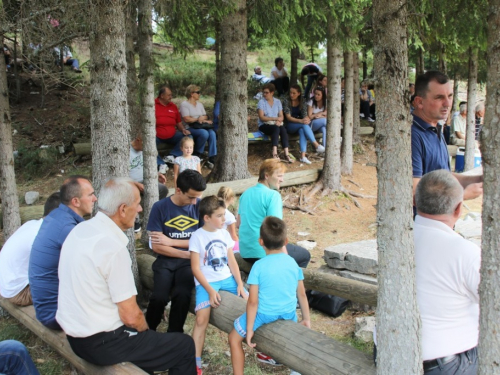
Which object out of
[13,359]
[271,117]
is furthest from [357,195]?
[13,359]

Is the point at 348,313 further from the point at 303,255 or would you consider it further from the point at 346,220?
the point at 346,220

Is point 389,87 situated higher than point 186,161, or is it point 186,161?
point 389,87

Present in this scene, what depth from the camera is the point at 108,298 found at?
345cm

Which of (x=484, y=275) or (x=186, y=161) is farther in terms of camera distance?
(x=186, y=161)

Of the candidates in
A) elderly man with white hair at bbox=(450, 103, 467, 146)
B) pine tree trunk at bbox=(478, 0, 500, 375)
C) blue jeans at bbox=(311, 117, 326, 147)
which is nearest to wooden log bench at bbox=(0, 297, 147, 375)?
pine tree trunk at bbox=(478, 0, 500, 375)

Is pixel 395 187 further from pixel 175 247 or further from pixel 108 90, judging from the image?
pixel 108 90

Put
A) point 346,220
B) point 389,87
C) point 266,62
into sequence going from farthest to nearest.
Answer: point 266,62 < point 346,220 < point 389,87

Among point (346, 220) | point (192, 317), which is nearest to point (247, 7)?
point (346, 220)

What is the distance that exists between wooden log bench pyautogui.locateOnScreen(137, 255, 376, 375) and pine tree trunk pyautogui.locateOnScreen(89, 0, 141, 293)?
1.98m

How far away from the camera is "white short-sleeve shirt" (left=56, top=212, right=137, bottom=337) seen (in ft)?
10.9

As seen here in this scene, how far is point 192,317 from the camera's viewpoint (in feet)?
18.6

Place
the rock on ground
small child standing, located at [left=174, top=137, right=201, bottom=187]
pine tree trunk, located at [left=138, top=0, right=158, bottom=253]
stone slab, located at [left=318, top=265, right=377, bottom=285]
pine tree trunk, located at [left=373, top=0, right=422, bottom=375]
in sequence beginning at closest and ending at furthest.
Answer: pine tree trunk, located at [left=373, top=0, right=422, bottom=375], stone slab, located at [left=318, top=265, right=377, bottom=285], pine tree trunk, located at [left=138, top=0, right=158, bottom=253], small child standing, located at [left=174, top=137, right=201, bottom=187], the rock on ground

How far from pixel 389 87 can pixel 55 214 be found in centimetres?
300

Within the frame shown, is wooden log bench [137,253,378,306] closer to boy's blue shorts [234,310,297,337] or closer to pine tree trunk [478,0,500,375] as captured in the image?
boy's blue shorts [234,310,297,337]
